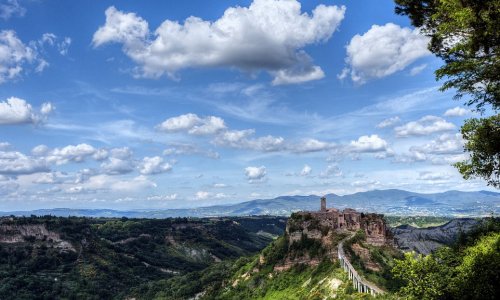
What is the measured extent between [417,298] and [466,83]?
800 inches

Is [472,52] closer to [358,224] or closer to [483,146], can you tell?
[483,146]

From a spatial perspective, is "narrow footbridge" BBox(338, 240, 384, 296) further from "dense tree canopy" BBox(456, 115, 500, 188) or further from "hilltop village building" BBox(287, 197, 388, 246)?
"dense tree canopy" BBox(456, 115, 500, 188)

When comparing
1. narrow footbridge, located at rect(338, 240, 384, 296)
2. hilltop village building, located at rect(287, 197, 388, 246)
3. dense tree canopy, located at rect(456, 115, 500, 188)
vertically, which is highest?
dense tree canopy, located at rect(456, 115, 500, 188)

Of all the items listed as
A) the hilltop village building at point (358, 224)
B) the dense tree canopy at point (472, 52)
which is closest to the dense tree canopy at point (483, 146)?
the dense tree canopy at point (472, 52)

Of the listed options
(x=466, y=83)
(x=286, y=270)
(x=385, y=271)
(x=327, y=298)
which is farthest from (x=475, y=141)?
(x=286, y=270)

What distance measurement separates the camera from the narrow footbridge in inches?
4087

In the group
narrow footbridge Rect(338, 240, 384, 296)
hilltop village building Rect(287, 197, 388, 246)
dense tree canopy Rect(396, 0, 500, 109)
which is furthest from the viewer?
hilltop village building Rect(287, 197, 388, 246)

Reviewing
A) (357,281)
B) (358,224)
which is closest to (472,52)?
(357,281)

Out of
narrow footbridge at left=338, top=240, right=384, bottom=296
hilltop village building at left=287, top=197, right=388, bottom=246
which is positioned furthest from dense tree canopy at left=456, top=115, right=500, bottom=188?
hilltop village building at left=287, top=197, right=388, bottom=246

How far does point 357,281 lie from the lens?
370 feet

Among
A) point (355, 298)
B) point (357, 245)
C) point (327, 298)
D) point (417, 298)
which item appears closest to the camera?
point (417, 298)

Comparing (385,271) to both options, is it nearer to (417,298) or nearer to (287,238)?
(287,238)

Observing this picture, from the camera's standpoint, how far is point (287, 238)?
178875 mm

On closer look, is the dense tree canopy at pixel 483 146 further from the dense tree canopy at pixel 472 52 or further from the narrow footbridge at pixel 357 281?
the narrow footbridge at pixel 357 281
